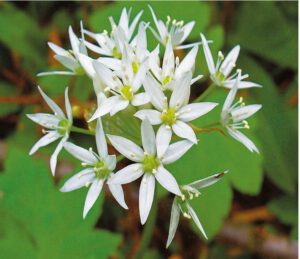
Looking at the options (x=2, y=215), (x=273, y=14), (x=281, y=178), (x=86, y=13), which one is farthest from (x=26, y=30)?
(x=281, y=178)

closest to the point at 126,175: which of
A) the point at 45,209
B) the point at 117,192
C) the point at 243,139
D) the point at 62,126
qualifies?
the point at 117,192

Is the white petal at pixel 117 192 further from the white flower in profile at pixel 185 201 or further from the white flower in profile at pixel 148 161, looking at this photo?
the white flower in profile at pixel 185 201

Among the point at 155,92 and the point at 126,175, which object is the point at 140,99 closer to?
the point at 155,92

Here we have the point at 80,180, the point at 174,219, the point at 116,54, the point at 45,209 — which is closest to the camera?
the point at 174,219

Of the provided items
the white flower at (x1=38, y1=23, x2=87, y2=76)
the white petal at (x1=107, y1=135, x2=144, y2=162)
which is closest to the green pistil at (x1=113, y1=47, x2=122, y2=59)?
the white flower at (x1=38, y1=23, x2=87, y2=76)

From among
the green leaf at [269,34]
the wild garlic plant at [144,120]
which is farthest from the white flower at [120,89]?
the green leaf at [269,34]

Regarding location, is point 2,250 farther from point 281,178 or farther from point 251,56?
point 251,56
